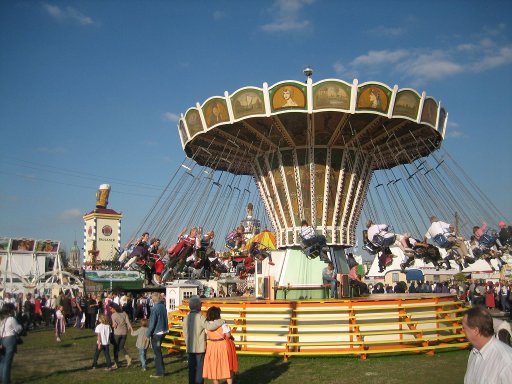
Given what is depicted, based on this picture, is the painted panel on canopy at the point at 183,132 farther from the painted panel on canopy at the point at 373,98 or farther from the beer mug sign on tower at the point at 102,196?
the beer mug sign on tower at the point at 102,196

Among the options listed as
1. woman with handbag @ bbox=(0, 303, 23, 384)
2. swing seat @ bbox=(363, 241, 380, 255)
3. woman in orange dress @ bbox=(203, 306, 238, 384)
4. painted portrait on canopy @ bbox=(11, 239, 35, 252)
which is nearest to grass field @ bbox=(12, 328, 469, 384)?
woman with handbag @ bbox=(0, 303, 23, 384)

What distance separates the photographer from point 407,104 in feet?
49.9

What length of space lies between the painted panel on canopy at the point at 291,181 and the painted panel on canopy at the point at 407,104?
3847 millimetres

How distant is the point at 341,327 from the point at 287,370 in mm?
2526

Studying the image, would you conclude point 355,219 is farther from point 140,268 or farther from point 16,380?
point 16,380

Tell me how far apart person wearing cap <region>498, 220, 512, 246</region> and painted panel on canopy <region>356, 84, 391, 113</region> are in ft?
17.2

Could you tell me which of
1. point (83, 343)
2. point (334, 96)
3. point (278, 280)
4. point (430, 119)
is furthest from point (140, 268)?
point (430, 119)

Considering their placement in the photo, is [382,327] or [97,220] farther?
[97,220]

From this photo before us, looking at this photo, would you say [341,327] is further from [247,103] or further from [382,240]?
[247,103]

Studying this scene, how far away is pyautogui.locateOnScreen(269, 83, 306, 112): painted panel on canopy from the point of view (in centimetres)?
1448

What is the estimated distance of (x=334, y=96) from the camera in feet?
47.5

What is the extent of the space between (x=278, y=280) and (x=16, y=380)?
8.77 metres

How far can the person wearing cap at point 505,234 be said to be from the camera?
52.2 feet

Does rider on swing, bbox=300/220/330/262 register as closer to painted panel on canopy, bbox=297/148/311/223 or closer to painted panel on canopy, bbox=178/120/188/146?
painted panel on canopy, bbox=297/148/311/223
